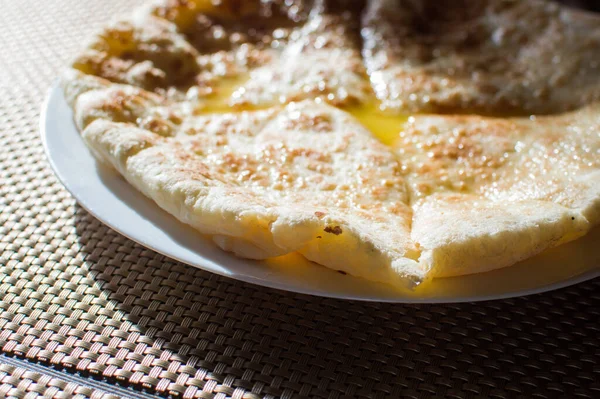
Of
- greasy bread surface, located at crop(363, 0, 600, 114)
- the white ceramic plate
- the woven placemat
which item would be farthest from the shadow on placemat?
greasy bread surface, located at crop(363, 0, 600, 114)

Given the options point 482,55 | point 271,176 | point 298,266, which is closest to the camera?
point 298,266

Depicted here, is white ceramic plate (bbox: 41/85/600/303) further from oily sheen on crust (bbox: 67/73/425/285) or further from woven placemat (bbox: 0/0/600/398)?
woven placemat (bbox: 0/0/600/398)

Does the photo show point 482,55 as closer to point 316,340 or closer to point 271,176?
point 271,176

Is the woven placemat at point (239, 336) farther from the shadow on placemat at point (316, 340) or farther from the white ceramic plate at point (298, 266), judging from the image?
the white ceramic plate at point (298, 266)

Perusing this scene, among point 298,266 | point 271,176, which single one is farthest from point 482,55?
point 298,266

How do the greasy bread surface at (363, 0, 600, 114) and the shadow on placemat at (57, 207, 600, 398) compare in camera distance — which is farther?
the greasy bread surface at (363, 0, 600, 114)

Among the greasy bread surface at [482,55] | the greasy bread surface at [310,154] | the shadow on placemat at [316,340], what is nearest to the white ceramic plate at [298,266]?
the greasy bread surface at [310,154]
